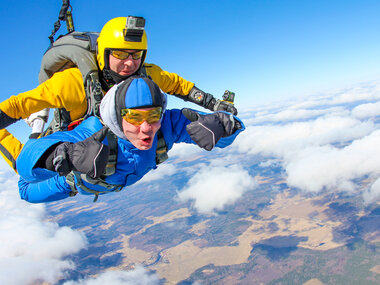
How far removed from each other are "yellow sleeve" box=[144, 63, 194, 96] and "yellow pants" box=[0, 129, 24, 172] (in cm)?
176

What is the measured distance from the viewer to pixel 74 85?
95.3 inches

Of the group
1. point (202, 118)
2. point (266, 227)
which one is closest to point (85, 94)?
point (202, 118)

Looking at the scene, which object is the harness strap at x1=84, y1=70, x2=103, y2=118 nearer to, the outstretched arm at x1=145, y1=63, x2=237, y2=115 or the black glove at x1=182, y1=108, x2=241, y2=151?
the outstretched arm at x1=145, y1=63, x2=237, y2=115

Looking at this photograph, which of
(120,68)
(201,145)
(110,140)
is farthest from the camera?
(120,68)

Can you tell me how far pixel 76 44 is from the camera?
2879 mm

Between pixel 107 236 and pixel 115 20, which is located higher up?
pixel 115 20

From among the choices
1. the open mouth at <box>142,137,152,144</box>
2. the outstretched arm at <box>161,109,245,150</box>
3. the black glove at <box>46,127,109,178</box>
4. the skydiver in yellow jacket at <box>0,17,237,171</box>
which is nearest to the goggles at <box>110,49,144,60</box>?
the skydiver in yellow jacket at <box>0,17,237,171</box>

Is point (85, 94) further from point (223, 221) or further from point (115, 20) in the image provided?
point (223, 221)

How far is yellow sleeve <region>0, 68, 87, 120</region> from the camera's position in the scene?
6.75 ft

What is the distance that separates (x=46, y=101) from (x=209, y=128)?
1691 millimetres

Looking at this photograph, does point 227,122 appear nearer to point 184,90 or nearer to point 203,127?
point 203,127

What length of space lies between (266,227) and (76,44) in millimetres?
122783

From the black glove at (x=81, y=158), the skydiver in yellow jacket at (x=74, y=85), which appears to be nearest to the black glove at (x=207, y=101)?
the skydiver in yellow jacket at (x=74, y=85)

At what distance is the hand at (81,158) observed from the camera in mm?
1344
